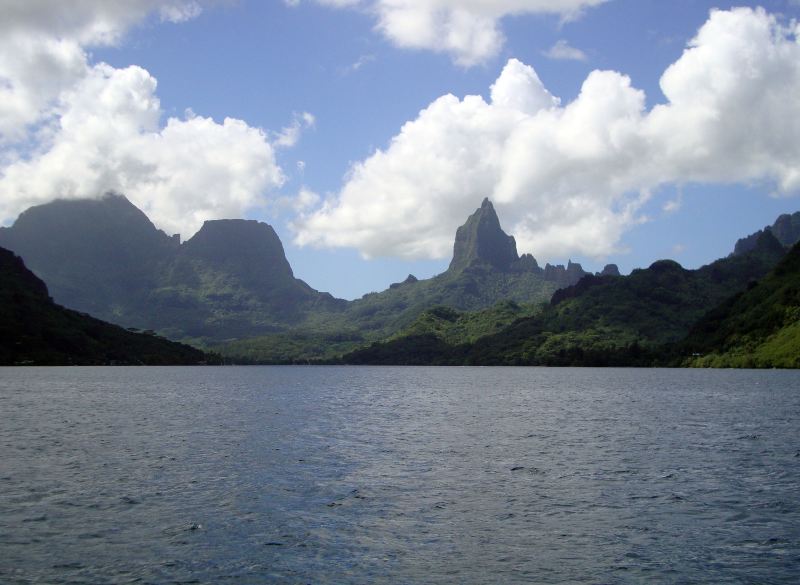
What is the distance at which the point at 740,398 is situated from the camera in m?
152

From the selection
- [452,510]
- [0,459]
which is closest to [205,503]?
[452,510]

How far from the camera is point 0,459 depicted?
211ft

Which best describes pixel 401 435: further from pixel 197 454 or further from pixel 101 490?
pixel 101 490

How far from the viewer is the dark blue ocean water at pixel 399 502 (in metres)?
33.7

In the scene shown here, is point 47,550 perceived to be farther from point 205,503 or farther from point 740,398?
point 740,398

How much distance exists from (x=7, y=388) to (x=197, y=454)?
135992 mm

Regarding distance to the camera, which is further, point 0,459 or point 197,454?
point 197,454

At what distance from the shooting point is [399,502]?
1901 inches

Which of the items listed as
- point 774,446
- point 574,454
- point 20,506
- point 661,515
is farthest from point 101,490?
point 774,446

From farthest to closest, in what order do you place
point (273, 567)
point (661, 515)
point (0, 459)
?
1. point (0, 459)
2. point (661, 515)
3. point (273, 567)

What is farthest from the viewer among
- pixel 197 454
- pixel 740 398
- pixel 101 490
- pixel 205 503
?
pixel 740 398

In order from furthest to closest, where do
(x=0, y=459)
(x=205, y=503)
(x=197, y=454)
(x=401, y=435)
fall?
(x=401, y=435) < (x=197, y=454) < (x=0, y=459) < (x=205, y=503)

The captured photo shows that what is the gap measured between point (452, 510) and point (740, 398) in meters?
131

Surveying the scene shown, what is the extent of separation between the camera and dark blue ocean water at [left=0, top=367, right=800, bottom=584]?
3369 cm
